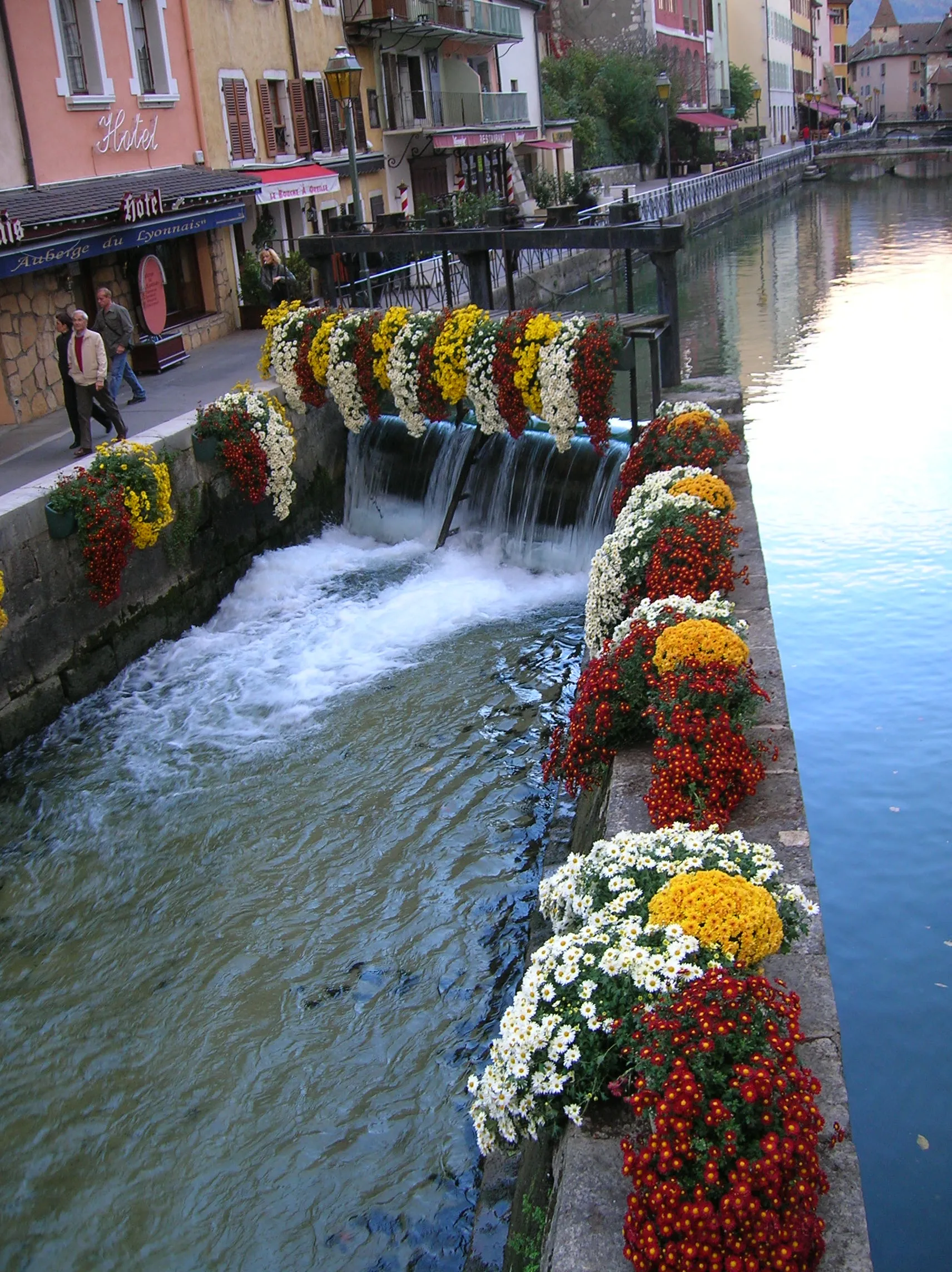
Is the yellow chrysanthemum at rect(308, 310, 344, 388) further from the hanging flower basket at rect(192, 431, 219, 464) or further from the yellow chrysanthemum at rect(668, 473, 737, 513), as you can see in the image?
the yellow chrysanthemum at rect(668, 473, 737, 513)

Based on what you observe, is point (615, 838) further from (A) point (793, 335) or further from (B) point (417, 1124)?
(A) point (793, 335)

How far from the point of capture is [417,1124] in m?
5.30

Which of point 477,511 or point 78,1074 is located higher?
point 477,511

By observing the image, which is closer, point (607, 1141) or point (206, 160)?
point (607, 1141)

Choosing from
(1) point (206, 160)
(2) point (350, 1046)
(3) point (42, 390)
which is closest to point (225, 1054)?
(2) point (350, 1046)

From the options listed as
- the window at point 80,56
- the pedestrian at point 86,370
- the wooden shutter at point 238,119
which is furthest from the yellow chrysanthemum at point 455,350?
the wooden shutter at point 238,119

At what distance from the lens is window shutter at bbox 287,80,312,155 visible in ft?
76.2

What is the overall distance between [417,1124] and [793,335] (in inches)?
765

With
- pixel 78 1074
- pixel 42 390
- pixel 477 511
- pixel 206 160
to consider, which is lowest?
pixel 78 1074

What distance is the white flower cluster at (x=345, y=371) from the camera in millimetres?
12648

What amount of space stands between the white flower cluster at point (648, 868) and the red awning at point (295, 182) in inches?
706

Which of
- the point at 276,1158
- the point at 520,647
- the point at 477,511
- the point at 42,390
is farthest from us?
the point at 42,390

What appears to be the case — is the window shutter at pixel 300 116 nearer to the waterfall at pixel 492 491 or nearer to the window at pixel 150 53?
→ the window at pixel 150 53

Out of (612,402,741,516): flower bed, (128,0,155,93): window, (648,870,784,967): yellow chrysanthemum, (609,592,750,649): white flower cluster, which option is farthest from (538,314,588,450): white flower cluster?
(128,0,155,93): window
